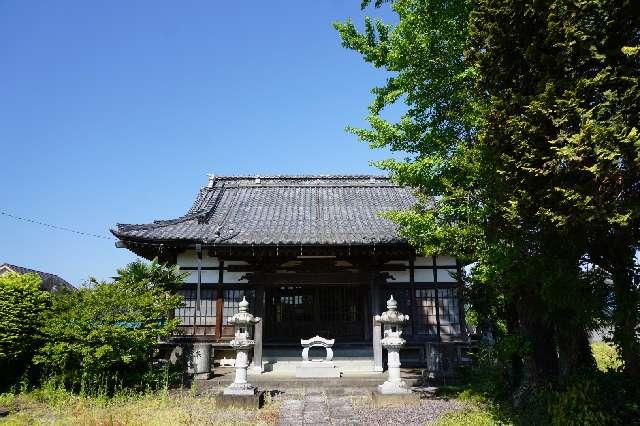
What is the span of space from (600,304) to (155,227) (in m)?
13.0

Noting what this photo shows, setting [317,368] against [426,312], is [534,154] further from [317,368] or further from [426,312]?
[426,312]

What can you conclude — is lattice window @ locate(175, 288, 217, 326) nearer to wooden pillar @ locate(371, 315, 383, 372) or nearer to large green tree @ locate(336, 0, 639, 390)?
wooden pillar @ locate(371, 315, 383, 372)

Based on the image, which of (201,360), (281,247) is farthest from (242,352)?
(281,247)

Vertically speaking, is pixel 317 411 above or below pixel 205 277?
below

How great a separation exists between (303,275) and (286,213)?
3.51m

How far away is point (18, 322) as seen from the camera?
1082 cm

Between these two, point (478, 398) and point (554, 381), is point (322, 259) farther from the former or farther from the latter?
point (554, 381)

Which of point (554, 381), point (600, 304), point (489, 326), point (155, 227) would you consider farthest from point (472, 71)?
point (155, 227)

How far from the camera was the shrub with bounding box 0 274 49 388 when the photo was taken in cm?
1065

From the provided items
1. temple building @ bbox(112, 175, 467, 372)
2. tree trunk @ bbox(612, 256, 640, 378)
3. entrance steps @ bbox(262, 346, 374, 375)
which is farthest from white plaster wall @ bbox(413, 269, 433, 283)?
tree trunk @ bbox(612, 256, 640, 378)

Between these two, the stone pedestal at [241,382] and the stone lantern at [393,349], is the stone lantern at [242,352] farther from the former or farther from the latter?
the stone lantern at [393,349]

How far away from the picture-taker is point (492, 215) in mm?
7336

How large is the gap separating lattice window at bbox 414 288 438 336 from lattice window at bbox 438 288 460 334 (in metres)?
0.24

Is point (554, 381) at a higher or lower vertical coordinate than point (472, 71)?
lower
